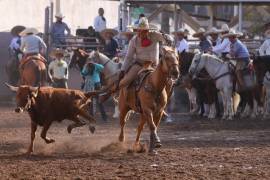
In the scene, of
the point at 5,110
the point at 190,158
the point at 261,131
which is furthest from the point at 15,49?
the point at 190,158

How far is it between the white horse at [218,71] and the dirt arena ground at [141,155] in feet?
8.37

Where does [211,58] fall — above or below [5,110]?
above

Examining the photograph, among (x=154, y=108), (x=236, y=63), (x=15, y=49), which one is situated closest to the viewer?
(x=154, y=108)

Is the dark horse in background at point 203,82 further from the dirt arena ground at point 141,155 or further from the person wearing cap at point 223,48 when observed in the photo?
the dirt arena ground at point 141,155

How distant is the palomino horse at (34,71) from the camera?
842 inches

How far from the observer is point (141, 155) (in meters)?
12.9

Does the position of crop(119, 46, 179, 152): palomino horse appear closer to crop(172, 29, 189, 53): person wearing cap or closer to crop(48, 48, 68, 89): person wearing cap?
crop(48, 48, 68, 89): person wearing cap

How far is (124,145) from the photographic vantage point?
14109mm

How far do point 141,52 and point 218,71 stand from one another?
7832 millimetres

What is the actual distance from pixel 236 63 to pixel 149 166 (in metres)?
10.5

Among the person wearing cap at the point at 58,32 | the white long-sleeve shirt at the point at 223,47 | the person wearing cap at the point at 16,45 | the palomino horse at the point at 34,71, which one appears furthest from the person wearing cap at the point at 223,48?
the person wearing cap at the point at 16,45

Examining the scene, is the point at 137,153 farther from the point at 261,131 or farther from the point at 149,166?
the point at 261,131

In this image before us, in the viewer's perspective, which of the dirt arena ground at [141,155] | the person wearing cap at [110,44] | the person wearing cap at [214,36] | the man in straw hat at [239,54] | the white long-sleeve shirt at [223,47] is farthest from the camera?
the person wearing cap at [110,44]

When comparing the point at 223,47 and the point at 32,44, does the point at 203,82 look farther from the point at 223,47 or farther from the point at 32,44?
the point at 32,44
